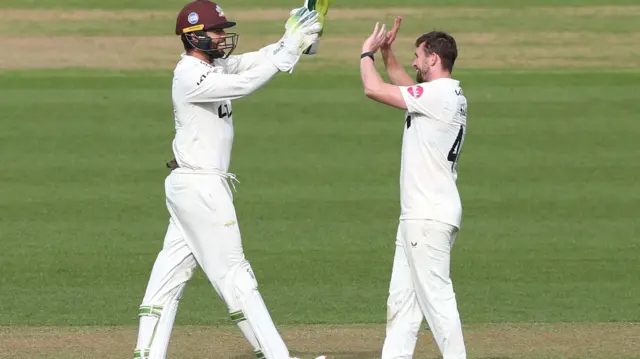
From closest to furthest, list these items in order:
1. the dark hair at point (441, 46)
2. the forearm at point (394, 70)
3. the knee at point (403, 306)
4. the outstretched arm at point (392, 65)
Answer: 1. the dark hair at point (441, 46)
2. the knee at point (403, 306)
3. the outstretched arm at point (392, 65)
4. the forearm at point (394, 70)

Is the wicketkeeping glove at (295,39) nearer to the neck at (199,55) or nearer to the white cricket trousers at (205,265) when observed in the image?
the neck at (199,55)

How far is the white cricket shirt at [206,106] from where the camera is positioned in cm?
730

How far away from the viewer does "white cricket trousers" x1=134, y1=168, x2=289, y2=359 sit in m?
7.38

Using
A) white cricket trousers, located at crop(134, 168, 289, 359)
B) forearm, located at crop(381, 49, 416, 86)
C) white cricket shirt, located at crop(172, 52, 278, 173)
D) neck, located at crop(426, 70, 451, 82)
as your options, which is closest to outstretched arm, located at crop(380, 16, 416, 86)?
forearm, located at crop(381, 49, 416, 86)

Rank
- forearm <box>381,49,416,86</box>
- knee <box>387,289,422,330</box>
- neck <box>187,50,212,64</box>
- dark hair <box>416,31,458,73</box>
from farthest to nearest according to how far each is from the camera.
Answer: forearm <box>381,49,416,86</box>
neck <box>187,50,212,64</box>
knee <box>387,289,422,330</box>
dark hair <box>416,31,458,73</box>

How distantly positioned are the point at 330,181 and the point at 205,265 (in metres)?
6.42

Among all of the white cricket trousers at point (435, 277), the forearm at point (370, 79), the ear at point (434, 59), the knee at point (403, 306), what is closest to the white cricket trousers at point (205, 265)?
the knee at point (403, 306)

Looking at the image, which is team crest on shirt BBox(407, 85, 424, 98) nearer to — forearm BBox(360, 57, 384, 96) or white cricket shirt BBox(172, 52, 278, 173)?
forearm BBox(360, 57, 384, 96)

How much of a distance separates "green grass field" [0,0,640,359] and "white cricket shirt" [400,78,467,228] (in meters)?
1.48

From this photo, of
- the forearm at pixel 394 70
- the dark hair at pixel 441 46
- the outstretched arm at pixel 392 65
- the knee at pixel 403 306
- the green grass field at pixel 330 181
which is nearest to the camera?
the dark hair at pixel 441 46

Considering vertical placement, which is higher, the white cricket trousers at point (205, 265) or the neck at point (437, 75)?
the neck at point (437, 75)

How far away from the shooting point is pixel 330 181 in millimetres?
13797

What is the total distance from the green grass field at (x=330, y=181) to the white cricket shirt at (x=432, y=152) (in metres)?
1.48

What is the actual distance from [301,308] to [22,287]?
95.6 inches
